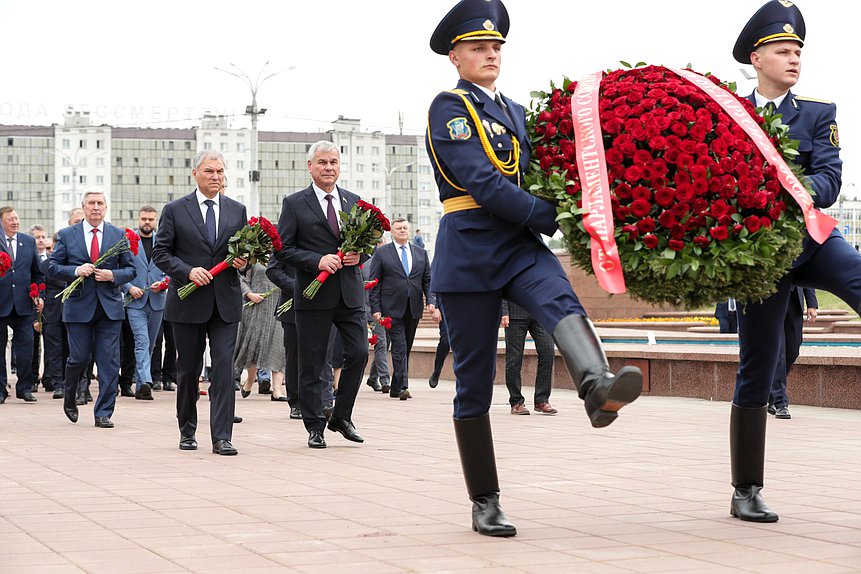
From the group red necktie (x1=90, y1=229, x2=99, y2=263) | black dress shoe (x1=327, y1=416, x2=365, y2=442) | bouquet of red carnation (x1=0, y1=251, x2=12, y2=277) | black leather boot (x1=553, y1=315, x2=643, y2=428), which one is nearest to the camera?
black leather boot (x1=553, y1=315, x2=643, y2=428)

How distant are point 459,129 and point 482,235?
447mm

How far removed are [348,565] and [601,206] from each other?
1.65m

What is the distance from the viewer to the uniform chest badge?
5.62m

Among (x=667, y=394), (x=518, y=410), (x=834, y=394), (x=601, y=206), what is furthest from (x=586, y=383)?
(x=667, y=394)

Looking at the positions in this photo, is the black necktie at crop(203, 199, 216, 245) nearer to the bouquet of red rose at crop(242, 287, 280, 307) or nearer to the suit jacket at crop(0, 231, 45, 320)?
the bouquet of red rose at crop(242, 287, 280, 307)

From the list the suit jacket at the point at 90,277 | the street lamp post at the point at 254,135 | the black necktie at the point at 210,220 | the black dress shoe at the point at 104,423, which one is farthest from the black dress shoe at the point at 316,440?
the street lamp post at the point at 254,135

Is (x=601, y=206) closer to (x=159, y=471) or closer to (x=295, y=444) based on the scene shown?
(x=159, y=471)

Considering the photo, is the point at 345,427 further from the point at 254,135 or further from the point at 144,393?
the point at 254,135

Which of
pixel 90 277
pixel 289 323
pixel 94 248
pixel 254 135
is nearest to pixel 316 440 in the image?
pixel 289 323

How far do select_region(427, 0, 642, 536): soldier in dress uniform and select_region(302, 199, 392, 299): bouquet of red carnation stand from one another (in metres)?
3.43

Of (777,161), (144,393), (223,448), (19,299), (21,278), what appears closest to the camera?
(777,161)

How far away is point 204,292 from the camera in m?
9.27

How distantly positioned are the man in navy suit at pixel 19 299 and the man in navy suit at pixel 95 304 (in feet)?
10.6

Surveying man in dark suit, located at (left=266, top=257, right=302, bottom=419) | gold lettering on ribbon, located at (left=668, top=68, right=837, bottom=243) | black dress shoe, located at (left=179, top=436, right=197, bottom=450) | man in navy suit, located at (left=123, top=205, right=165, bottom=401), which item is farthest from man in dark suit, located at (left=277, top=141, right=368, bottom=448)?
man in navy suit, located at (left=123, top=205, right=165, bottom=401)
